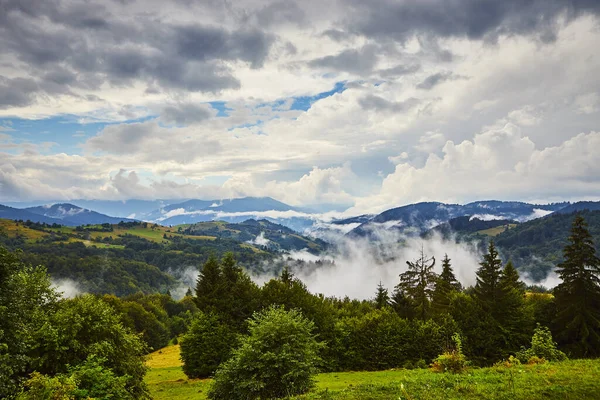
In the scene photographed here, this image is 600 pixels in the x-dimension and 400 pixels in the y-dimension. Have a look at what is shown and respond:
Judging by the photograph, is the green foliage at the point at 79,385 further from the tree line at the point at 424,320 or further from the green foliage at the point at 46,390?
the tree line at the point at 424,320

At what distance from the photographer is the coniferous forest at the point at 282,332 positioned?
2092cm

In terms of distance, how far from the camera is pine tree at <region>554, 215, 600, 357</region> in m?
39.2

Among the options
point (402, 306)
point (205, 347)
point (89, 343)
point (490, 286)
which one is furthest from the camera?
point (402, 306)

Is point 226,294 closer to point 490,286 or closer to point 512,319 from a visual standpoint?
point 490,286

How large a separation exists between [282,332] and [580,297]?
39084mm

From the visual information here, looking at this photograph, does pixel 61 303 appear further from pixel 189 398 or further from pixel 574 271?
pixel 574 271

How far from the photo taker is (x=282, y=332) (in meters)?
22.0

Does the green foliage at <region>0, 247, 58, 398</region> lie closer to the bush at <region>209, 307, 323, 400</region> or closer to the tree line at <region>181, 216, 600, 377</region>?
the bush at <region>209, 307, 323, 400</region>

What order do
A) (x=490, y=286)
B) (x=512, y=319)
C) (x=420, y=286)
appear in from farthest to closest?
1. (x=420, y=286)
2. (x=490, y=286)
3. (x=512, y=319)

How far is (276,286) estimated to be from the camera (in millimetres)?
52156

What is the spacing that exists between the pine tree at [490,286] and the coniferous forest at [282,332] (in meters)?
0.14

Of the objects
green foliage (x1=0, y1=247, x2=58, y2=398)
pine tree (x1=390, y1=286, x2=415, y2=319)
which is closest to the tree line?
pine tree (x1=390, y1=286, x2=415, y2=319)

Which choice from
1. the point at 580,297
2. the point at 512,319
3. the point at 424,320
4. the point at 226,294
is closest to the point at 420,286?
the point at 424,320

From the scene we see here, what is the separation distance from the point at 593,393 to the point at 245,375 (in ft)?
58.9
